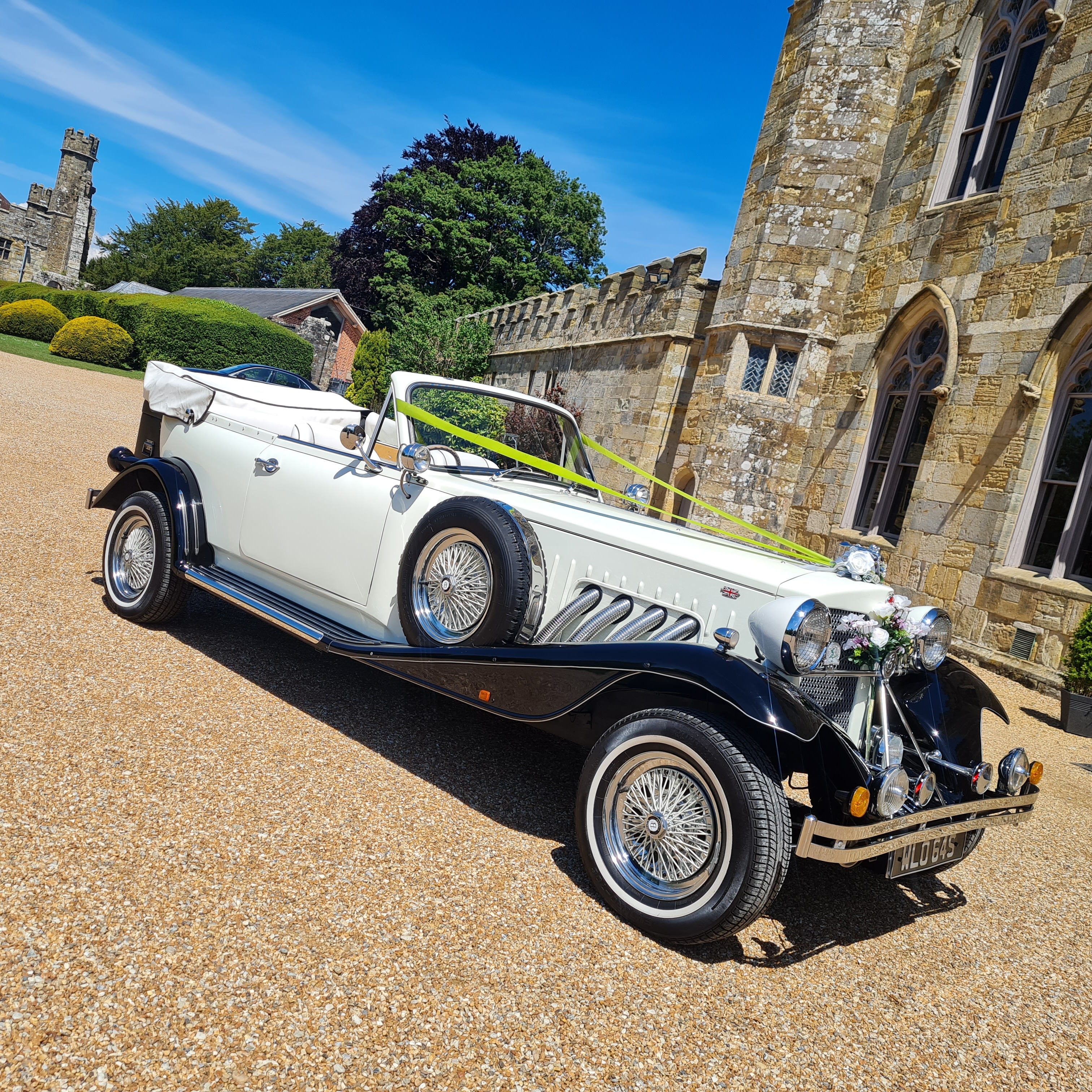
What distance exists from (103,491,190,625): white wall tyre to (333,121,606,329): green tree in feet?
101

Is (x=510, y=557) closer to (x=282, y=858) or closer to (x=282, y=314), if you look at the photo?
(x=282, y=858)

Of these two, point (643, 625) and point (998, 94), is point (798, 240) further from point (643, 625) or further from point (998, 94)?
point (643, 625)

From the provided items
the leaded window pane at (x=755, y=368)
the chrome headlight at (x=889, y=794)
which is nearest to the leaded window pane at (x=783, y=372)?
the leaded window pane at (x=755, y=368)

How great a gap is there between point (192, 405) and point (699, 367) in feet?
28.9

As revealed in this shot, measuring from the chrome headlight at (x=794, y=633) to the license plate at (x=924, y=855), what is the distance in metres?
0.71

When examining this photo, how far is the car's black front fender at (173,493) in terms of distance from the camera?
4.85 metres

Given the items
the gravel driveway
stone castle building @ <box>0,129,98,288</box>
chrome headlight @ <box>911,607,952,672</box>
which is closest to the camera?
the gravel driveway

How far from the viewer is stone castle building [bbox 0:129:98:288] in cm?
5341

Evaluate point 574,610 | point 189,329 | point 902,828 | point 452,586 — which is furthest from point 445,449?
point 189,329

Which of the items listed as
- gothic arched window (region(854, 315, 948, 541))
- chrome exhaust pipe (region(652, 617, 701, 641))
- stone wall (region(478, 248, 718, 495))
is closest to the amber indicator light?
chrome exhaust pipe (region(652, 617, 701, 641))

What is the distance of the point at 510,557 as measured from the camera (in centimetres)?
347

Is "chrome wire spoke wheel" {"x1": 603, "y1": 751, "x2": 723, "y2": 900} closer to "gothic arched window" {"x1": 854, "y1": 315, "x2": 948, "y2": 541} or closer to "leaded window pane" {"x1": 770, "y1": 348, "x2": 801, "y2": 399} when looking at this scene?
"gothic arched window" {"x1": 854, "y1": 315, "x2": 948, "y2": 541}

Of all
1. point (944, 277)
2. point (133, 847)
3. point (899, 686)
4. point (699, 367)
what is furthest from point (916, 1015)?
point (699, 367)

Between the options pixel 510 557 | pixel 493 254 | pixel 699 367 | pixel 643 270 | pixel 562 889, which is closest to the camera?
pixel 562 889
